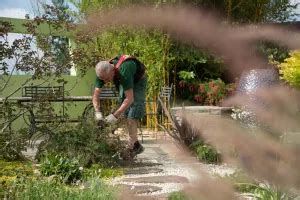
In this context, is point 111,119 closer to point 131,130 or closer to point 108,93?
point 131,130

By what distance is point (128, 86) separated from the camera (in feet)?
16.5

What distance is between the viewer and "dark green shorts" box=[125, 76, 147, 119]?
5.42 m

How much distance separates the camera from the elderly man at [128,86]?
197 inches

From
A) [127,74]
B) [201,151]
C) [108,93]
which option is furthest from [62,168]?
[108,93]

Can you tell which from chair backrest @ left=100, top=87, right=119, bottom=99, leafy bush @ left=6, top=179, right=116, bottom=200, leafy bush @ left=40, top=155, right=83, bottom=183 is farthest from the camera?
chair backrest @ left=100, top=87, right=119, bottom=99

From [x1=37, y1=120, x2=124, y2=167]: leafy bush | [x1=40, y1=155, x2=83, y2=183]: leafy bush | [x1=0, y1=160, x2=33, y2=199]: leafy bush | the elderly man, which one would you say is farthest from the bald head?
[x1=0, y1=160, x2=33, y2=199]: leafy bush

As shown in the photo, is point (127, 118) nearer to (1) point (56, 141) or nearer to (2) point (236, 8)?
(1) point (56, 141)

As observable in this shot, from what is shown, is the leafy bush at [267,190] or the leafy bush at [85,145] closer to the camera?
the leafy bush at [267,190]

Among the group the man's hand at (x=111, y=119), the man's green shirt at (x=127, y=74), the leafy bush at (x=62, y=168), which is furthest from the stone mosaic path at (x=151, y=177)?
the man's green shirt at (x=127, y=74)

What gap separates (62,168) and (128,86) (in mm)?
1157

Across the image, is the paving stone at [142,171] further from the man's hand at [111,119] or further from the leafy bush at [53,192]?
the leafy bush at [53,192]

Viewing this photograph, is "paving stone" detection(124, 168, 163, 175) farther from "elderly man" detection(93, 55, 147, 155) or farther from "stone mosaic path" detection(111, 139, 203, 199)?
"elderly man" detection(93, 55, 147, 155)

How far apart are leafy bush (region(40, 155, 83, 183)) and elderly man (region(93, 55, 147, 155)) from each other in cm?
96

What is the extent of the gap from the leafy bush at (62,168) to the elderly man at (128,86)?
0.96 meters
